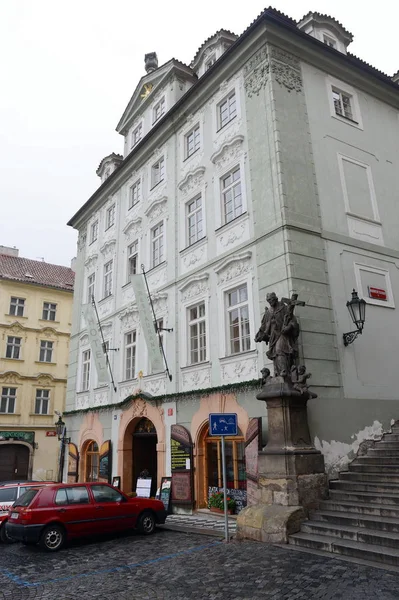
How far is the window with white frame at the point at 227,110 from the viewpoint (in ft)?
52.2

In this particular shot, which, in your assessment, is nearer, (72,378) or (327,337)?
(327,337)

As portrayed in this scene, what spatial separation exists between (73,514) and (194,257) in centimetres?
868

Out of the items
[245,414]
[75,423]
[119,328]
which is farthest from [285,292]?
[75,423]

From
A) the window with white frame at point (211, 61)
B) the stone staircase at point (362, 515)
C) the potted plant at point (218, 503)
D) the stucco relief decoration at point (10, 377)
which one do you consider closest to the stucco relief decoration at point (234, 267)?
the stone staircase at point (362, 515)

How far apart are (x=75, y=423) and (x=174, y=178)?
12106 millimetres

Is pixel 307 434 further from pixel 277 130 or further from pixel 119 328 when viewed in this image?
pixel 119 328

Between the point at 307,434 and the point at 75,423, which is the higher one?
the point at 75,423

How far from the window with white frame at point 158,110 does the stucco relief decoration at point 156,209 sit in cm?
492

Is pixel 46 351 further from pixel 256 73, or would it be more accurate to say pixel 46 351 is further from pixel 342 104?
pixel 342 104

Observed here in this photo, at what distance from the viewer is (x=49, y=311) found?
36.5m

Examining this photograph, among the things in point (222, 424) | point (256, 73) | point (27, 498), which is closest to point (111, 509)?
point (27, 498)

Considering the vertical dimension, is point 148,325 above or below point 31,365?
below

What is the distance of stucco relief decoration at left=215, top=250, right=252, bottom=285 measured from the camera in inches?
530

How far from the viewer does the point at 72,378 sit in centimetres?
2339
